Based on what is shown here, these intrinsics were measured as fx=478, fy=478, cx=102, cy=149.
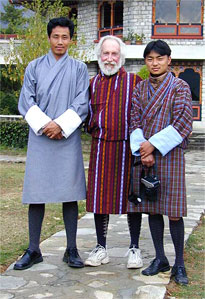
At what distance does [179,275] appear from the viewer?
10.9 feet

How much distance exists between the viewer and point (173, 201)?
3.24 metres

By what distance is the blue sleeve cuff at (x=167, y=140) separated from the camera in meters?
3.20

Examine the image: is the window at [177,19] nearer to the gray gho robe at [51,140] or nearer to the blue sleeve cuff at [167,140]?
the gray gho robe at [51,140]

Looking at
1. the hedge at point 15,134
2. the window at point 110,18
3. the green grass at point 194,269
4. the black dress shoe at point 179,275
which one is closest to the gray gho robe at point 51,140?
the black dress shoe at point 179,275

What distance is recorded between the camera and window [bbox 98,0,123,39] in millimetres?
20266

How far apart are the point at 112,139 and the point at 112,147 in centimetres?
6

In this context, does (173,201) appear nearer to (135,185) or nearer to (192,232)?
(135,185)

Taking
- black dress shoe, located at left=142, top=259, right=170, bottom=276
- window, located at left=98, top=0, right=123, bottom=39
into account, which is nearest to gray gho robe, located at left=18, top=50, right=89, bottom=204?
black dress shoe, located at left=142, top=259, right=170, bottom=276

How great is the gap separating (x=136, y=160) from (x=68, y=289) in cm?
100

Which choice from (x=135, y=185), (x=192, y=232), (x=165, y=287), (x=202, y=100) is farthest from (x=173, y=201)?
(x=202, y=100)

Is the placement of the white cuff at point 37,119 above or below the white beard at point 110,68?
below

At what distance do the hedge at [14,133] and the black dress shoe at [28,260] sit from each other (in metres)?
10.0

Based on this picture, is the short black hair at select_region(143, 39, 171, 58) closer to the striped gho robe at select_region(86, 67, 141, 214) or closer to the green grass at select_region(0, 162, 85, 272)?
the striped gho robe at select_region(86, 67, 141, 214)

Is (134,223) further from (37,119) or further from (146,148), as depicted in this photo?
(37,119)
